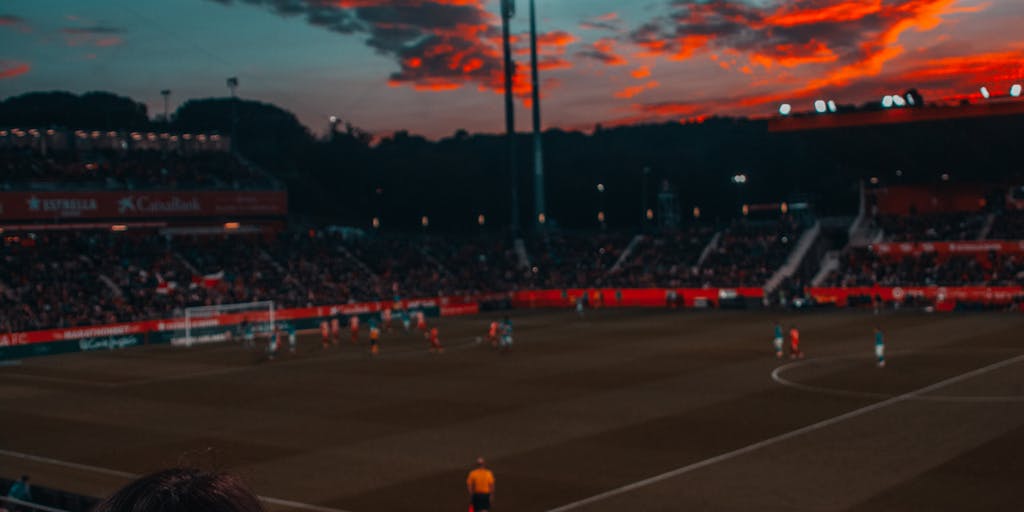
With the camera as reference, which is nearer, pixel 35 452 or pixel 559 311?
pixel 35 452

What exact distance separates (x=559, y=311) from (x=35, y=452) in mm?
52617

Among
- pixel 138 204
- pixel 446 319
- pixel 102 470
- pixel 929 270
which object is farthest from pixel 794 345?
pixel 138 204

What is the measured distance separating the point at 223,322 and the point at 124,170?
2016 cm

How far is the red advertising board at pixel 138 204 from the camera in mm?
70562

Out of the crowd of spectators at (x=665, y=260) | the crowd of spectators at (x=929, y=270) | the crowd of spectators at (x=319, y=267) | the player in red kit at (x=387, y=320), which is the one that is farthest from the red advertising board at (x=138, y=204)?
the crowd of spectators at (x=929, y=270)

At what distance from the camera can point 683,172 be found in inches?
5684

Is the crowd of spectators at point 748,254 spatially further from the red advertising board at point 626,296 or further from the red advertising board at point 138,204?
the red advertising board at point 138,204

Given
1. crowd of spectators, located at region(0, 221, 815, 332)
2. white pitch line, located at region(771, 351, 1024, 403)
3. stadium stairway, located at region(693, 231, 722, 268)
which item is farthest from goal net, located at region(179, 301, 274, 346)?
stadium stairway, located at region(693, 231, 722, 268)

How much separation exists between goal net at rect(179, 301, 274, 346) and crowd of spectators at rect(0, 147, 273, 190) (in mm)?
15831

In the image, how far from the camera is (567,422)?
99.8 ft

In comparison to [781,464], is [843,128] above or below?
above

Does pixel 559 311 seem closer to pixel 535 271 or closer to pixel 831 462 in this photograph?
pixel 535 271

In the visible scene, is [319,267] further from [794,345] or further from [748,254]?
[794,345]

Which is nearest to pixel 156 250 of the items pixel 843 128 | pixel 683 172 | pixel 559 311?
pixel 559 311
